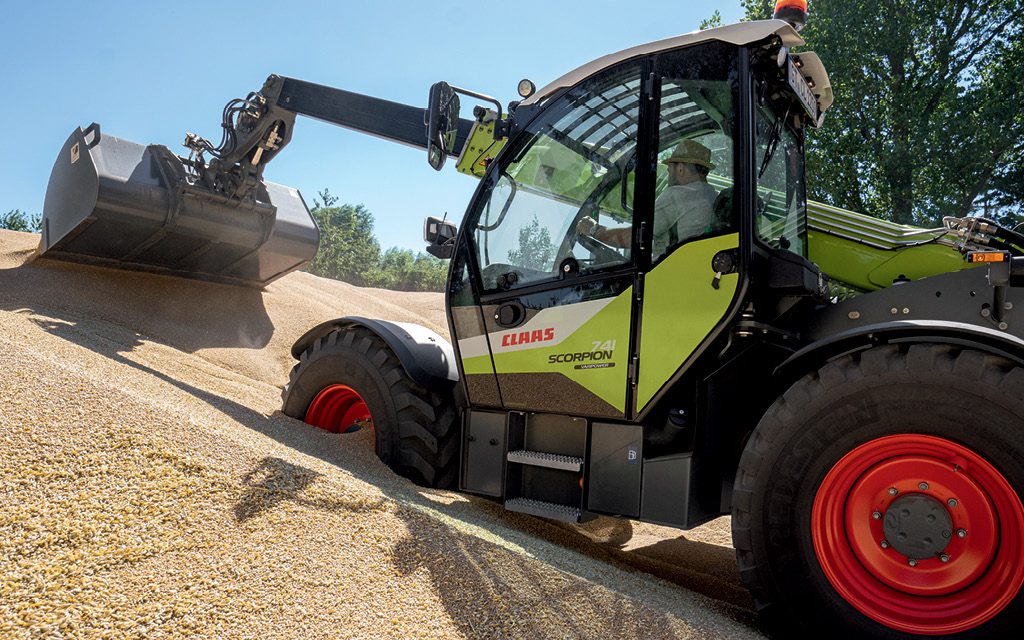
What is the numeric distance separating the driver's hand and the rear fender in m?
1.08

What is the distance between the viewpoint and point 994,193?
42.8 ft

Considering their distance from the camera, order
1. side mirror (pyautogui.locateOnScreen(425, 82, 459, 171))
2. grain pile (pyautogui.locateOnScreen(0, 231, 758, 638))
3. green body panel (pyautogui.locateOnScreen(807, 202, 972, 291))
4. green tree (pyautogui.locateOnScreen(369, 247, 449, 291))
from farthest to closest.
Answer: green tree (pyautogui.locateOnScreen(369, 247, 449, 291))
side mirror (pyautogui.locateOnScreen(425, 82, 459, 171))
green body panel (pyautogui.locateOnScreen(807, 202, 972, 291))
grain pile (pyautogui.locateOnScreen(0, 231, 758, 638))

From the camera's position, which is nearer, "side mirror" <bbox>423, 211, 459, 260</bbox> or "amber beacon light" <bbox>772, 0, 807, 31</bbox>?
"amber beacon light" <bbox>772, 0, 807, 31</bbox>

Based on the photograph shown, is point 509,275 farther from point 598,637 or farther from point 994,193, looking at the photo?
point 994,193

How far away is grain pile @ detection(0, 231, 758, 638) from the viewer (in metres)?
2.44

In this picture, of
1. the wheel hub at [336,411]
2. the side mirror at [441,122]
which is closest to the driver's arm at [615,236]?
the side mirror at [441,122]

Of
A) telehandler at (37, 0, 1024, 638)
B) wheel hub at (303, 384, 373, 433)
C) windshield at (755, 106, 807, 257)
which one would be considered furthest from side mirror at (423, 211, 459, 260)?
windshield at (755, 106, 807, 257)

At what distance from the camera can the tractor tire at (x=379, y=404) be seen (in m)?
4.30

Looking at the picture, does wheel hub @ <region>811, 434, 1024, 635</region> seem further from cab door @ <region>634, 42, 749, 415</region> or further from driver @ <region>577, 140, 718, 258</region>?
driver @ <region>577, 140, 718, 258</region>

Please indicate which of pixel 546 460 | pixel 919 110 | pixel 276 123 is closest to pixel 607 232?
pixel 546 460

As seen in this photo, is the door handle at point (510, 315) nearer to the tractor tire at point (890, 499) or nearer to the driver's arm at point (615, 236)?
the driver's arm at point (615, 236)

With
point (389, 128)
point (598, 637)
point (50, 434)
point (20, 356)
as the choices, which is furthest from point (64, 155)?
point (598, 637)

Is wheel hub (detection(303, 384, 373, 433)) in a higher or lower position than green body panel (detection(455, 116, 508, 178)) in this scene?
lower

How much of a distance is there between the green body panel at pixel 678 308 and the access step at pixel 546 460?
443mm
